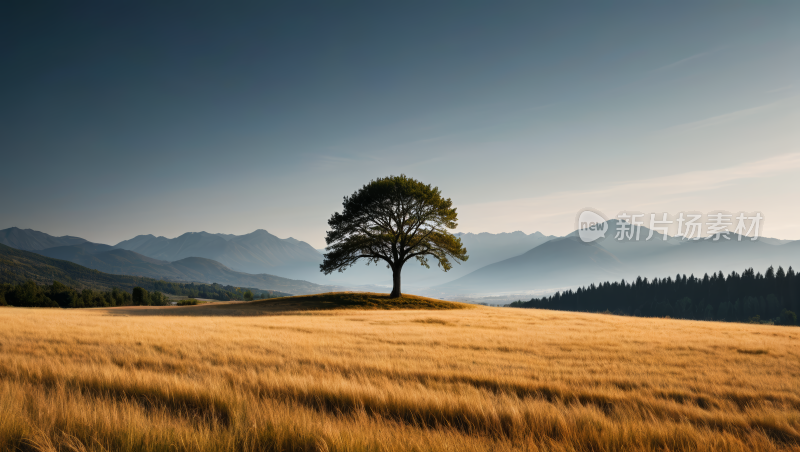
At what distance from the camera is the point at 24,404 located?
4.77 meters

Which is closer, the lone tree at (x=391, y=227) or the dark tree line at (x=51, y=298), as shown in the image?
the lone tree at (x=391, y=227)

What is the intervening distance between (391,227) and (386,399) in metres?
38.5

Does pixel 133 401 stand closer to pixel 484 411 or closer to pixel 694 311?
pixel 484 411

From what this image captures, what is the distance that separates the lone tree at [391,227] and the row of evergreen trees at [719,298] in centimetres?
13478

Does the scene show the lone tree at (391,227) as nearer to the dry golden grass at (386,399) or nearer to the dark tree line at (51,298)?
the dry golden grass at (386,399)

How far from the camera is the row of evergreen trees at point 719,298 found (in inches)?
5404

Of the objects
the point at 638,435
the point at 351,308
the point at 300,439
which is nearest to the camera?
the point at 300,439

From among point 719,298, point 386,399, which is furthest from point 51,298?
point 719,298

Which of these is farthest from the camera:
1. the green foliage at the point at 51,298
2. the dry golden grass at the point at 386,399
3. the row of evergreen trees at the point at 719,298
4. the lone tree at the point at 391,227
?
the row of evergreen trees at the point at 719,298

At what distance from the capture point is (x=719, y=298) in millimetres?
154500

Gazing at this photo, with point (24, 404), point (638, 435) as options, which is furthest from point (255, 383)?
point (638, 435)

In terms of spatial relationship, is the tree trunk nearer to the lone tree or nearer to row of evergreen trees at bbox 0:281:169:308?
the lone tree

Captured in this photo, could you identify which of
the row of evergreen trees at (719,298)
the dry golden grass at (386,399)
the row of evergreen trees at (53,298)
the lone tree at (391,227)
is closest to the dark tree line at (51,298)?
the row of evergreen trees at (53,298)

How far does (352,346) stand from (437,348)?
9.16 feet
